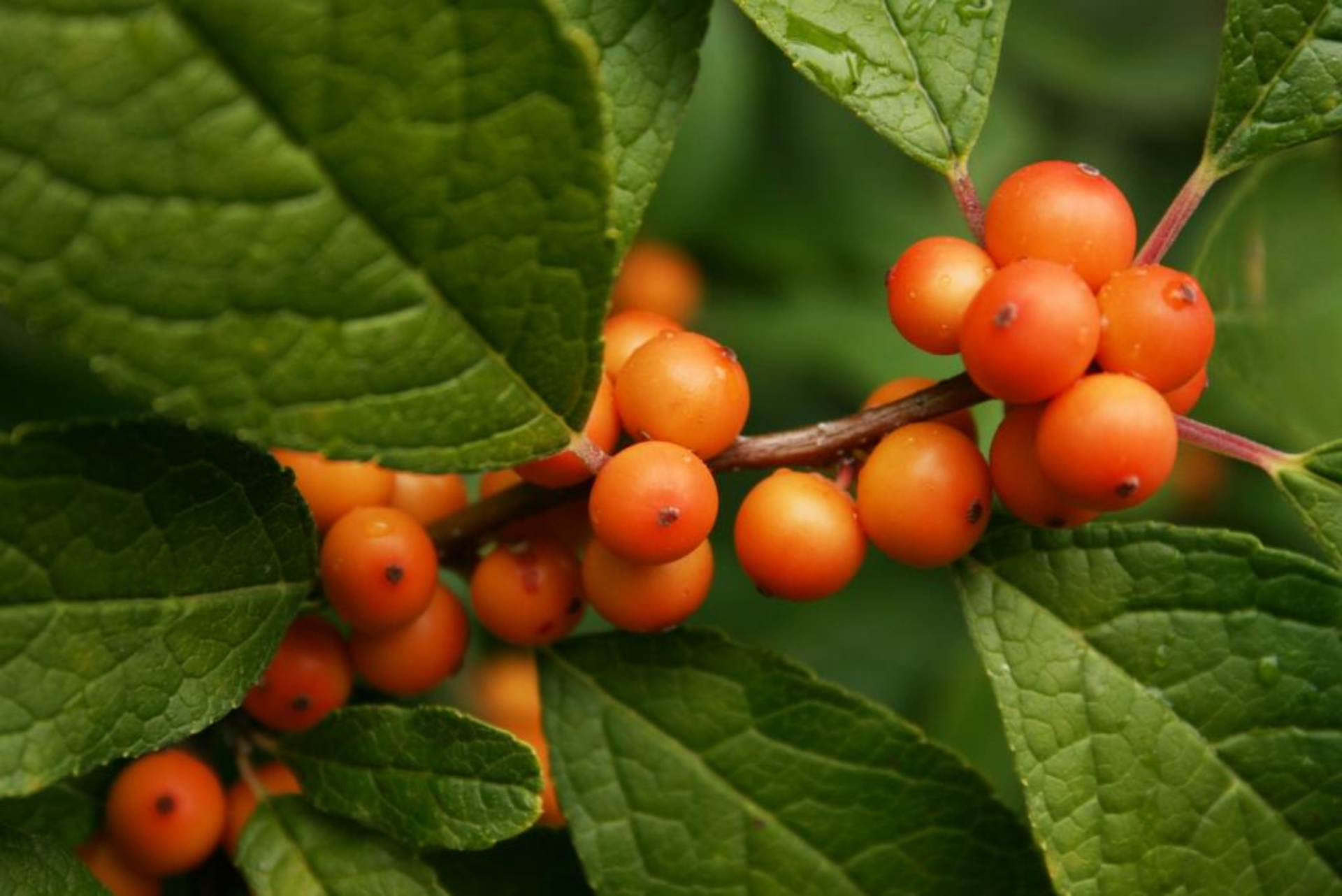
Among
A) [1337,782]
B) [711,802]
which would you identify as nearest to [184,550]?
[711,802]

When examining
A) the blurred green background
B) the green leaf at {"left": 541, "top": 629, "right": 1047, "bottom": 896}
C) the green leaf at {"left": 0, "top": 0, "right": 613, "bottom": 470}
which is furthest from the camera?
the blurred green background

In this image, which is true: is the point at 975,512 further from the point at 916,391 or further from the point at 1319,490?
the point at 1319,490

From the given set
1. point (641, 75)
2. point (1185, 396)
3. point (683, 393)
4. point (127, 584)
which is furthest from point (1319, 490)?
point (127, 584)

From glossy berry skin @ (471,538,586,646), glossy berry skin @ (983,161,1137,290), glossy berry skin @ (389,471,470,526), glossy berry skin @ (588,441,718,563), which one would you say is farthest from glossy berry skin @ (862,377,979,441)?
glossy berry skin @ (389,471,470,526)

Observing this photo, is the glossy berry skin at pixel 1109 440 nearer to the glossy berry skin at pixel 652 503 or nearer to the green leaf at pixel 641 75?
the glossy berry skin at pixel 652 503

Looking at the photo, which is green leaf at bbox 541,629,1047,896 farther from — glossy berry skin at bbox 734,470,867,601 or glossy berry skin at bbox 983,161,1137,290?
glossy berry skin at bbox 983,161,1137,290
